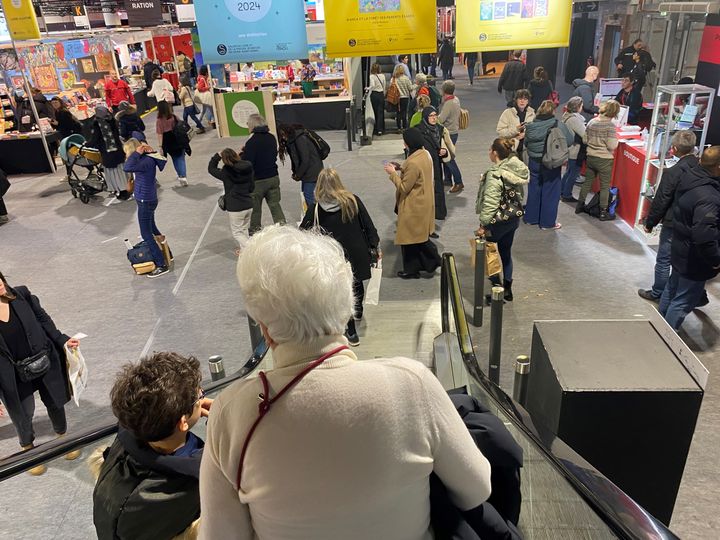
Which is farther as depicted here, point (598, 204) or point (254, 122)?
point (598, 204)

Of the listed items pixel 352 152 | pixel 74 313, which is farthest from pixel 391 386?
pixel 352 152

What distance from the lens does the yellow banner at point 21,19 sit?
10.4 meters

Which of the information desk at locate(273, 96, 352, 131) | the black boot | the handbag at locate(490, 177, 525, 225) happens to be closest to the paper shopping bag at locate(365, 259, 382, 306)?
the handbag at locate(490, 177, 525, 225)

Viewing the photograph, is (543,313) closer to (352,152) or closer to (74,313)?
(74,313)

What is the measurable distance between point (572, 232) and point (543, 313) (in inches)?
96.0

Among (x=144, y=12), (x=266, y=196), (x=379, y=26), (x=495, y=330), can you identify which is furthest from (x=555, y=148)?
(x=144, y=12)

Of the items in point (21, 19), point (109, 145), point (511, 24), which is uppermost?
point (21, 19)

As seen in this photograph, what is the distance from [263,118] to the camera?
7.12 metres

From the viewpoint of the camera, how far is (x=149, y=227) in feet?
24.0

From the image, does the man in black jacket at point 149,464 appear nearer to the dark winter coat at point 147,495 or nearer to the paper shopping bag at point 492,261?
the dark winter coat at point 147,495

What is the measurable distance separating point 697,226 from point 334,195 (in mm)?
3045

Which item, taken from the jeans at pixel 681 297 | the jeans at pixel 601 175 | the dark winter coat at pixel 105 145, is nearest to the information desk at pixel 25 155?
the dark winter coat at pixel 105 145

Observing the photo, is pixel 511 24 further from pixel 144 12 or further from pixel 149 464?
pixel 144 12

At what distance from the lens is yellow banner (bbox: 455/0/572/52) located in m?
5.73
